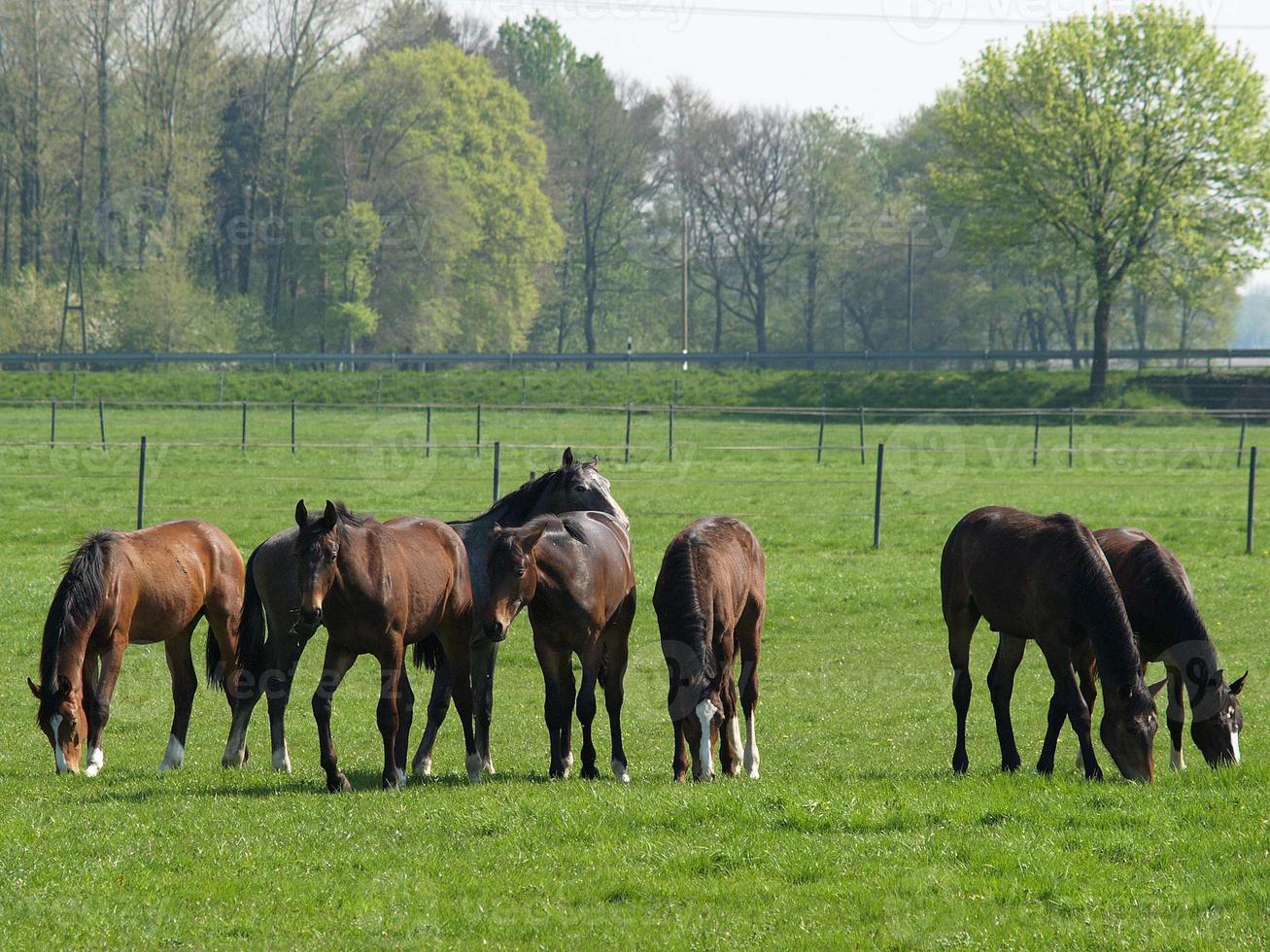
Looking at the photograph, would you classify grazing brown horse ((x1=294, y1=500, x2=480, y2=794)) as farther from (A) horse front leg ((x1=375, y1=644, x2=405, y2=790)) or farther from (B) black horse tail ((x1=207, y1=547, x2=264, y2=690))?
(B) black horse tail ((x1=207, y1=547, x2=264, y2=690))

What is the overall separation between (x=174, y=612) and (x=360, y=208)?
141ft

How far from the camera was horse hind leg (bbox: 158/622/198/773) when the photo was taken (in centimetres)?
895

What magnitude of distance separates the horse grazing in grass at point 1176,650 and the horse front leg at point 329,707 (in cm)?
454

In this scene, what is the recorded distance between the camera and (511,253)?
55500 mm

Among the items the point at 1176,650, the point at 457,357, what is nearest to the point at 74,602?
the point at 1176,650

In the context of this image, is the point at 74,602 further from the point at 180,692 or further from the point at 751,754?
the point at 751,754

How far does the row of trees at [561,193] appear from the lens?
146ft

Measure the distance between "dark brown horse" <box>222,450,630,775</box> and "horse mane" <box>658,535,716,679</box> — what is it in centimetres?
119

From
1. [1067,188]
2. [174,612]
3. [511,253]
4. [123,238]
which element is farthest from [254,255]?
[174,612]

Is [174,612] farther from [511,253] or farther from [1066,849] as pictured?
[511,253]

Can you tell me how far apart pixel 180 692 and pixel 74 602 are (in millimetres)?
1194

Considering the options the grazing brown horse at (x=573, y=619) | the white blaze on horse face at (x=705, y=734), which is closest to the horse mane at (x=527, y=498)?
the grazing brown horse at (x=573, y=619)

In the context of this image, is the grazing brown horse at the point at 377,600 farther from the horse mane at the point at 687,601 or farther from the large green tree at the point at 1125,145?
the large green tree at the point at 1125,145

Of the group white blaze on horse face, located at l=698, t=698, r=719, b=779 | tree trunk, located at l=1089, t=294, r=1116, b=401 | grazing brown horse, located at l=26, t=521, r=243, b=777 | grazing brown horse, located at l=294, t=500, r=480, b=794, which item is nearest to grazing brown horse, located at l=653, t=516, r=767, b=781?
white blaze on horse face, located at l=698, t=698, r=719, b=779
